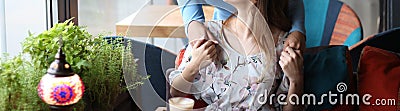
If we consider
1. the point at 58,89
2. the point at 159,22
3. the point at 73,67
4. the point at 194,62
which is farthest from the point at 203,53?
the point at 58,89

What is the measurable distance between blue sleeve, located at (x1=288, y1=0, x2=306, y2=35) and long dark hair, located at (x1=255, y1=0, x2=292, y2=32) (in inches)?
0.8

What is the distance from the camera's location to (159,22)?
1.58 m

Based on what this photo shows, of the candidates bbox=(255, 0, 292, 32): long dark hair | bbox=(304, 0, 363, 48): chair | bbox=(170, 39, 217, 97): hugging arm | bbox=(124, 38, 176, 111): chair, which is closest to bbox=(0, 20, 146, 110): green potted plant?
bbox=(124, 38, 176, 111): chair

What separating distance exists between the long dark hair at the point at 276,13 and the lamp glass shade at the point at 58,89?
2.11 ft

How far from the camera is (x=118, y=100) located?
1.63 meters

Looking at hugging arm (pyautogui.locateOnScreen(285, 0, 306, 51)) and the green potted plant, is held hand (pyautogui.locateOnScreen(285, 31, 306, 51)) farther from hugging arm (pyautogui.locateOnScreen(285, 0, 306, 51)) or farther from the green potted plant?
the green potted plant

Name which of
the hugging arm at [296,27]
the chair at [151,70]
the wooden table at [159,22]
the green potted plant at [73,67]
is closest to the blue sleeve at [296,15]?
the hugging arm at [296,27]

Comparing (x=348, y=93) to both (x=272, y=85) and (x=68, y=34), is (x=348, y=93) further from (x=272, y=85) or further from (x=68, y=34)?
(x=68, y=34)

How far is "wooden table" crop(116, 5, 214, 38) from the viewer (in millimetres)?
1577

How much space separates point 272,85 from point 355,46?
415 millimetres

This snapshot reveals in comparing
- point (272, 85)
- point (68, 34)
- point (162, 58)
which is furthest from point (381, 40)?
point (68, 34)

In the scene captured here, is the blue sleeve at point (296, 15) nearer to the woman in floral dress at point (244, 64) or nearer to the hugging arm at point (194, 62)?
the woman in floral dress at point (244, 64)

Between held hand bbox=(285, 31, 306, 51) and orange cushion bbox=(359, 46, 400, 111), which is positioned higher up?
held hand bbox=(285, 31, 306, 51)

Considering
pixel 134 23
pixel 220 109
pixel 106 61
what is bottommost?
pixel 220 109
